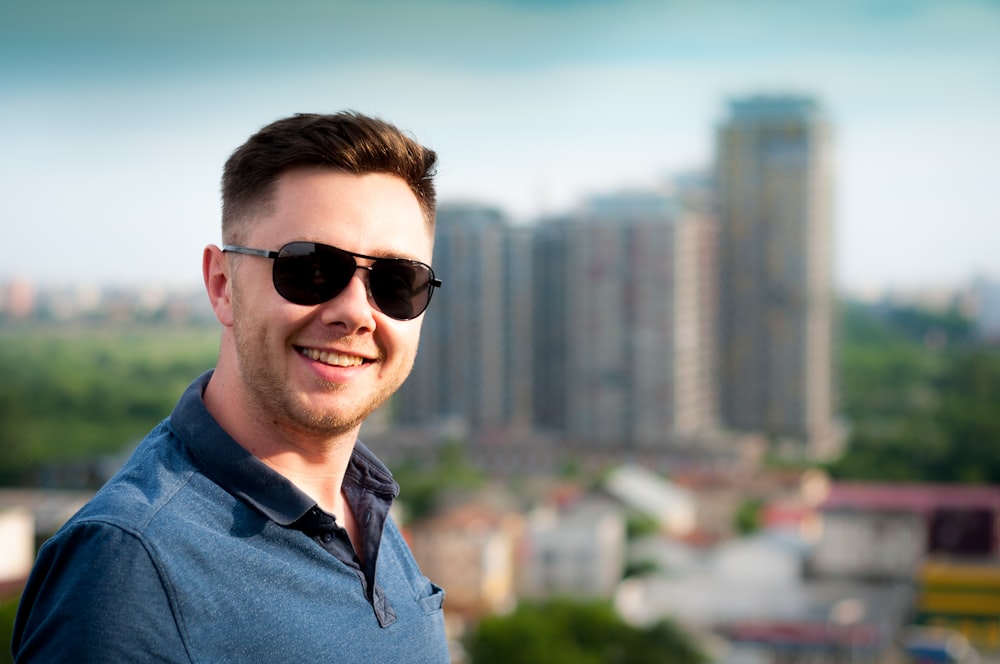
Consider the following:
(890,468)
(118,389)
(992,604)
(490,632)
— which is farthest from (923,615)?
(118,389)

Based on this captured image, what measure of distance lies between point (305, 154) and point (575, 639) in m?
9.37

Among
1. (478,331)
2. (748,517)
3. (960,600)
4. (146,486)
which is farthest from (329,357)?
(478,331)

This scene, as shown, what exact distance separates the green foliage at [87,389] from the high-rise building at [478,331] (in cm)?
355

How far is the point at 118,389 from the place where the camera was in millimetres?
23969

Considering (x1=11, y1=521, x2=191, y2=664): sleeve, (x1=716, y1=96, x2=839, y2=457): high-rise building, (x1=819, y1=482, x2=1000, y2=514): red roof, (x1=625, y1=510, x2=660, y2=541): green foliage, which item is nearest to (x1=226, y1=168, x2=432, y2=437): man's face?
(x1=11, y1=521, x2=191, y2=664): sleeve

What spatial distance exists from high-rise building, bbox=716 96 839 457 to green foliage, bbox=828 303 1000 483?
1.31m

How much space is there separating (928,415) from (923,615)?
10659mm

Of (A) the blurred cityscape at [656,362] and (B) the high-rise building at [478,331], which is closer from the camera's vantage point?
(A) the blurred cityscape at [656,362]

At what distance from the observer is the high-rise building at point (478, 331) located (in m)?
21.2

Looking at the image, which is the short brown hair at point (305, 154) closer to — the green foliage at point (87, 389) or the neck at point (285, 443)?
the neck at point (285, 443)

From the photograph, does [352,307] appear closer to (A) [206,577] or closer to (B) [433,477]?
(A) [206,577]

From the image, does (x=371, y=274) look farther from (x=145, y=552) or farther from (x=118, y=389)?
(x=118, y=389)

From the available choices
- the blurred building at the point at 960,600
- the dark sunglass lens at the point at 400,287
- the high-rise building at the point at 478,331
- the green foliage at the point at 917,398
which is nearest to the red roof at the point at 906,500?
the blurred building at the point at 960,600

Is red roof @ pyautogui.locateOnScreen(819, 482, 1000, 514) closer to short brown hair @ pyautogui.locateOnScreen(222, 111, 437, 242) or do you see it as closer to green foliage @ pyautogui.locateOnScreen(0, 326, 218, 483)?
green foliage @ pyautogui.locateOnScreen(0, 326, 218, 483)
